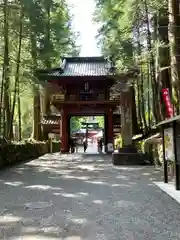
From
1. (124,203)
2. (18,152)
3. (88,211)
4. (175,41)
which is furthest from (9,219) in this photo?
(18,152)

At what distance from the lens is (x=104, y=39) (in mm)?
20094

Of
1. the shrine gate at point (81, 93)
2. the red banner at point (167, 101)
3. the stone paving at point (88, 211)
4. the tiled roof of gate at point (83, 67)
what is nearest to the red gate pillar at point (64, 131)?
the shrine gate at point (81, 93)

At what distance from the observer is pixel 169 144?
835 centimetres

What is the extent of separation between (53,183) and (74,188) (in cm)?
108

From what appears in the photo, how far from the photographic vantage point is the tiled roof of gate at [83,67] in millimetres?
22609

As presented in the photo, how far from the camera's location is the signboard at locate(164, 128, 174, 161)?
26.5 ft

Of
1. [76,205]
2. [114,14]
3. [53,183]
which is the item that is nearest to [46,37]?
[114,14]

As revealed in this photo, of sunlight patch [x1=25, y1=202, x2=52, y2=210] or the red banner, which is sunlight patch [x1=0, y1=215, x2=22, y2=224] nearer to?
sunlight patch [x1=25, y1=202, x2=52, y2=210]

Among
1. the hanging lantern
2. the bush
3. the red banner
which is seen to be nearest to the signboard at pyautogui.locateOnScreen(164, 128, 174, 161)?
the red banner

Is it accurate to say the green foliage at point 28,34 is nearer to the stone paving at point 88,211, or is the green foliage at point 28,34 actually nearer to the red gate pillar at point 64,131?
the red gate pillar at point 64,131

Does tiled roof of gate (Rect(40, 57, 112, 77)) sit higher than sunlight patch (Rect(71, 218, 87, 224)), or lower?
higher

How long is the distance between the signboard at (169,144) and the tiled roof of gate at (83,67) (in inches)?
543

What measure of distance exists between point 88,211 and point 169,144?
3.42 meters

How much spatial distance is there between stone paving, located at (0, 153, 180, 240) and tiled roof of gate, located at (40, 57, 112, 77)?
1409 cm
